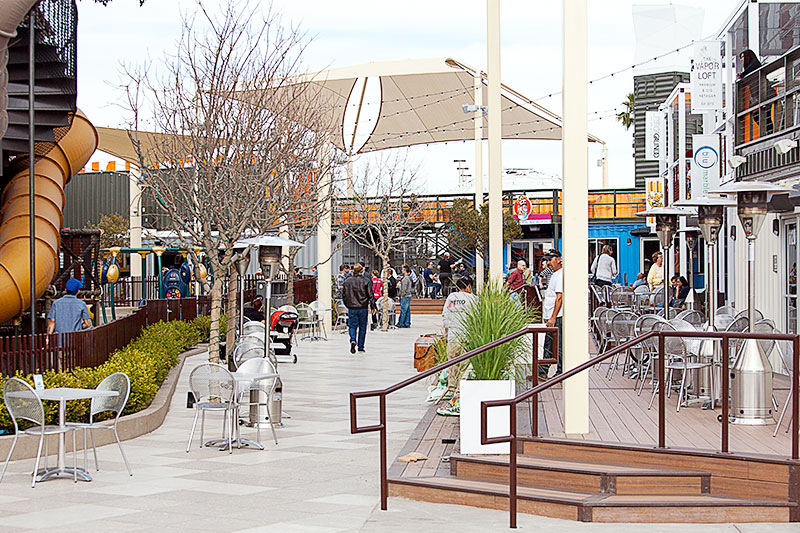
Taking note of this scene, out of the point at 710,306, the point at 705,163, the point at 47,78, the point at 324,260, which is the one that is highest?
the point at 47,78

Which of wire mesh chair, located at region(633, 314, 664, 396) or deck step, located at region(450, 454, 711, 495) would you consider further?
wire mesh chair, located at region(633, 314, 664, 396)

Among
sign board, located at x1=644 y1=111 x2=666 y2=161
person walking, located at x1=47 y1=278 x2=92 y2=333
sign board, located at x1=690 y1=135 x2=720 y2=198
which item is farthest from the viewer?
sign board, located at x1=644 y1=111 x2=666 y2=161

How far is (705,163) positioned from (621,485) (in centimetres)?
1270

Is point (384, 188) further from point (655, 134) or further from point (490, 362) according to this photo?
point (490, 362)

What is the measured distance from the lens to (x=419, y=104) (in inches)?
1310

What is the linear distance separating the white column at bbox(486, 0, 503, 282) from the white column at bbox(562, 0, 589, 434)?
5246mm

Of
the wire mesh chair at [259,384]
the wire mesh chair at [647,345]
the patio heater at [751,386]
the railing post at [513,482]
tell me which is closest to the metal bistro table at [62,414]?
the wire mesh chair at [259,384]

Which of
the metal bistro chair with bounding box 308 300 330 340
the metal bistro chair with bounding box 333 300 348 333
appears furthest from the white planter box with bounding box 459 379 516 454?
the metal bistro chair with bounding box 333 300 348 333

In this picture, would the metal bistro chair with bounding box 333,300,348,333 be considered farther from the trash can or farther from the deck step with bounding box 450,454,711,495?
the deck step with bounding box 450,454,711,495

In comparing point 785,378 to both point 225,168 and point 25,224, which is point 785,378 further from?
point 25,224

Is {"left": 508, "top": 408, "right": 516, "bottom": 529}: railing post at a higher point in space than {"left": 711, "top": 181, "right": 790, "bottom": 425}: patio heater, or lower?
lower

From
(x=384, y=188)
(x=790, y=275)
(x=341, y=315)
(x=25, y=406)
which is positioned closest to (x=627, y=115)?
(x=384, y=188)

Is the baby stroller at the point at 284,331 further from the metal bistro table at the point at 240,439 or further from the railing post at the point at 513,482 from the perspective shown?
the railing post at the point at 513,482

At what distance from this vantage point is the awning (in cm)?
2767
